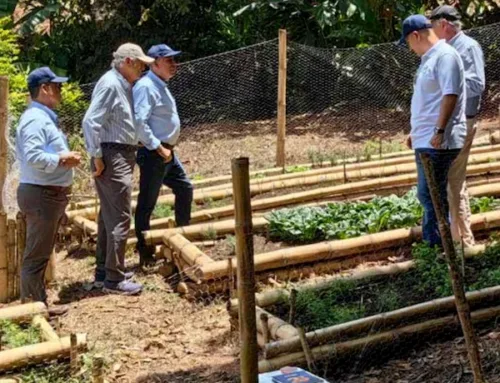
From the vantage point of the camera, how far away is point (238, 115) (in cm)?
1350

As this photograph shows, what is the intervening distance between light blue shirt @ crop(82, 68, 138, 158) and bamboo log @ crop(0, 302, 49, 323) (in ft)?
3.92

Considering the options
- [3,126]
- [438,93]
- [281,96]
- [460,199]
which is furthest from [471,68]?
[281,96]

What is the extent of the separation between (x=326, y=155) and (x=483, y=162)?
2.34 m

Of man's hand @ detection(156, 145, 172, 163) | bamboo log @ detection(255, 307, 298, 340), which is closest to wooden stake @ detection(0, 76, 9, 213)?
man's hand @ detection(156, 145, 172, 163)

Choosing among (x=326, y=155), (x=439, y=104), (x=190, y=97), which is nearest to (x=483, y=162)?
(x=326, y=155)

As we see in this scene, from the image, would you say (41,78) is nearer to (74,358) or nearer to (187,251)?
(187,251)

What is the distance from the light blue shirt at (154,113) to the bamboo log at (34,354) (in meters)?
2.12

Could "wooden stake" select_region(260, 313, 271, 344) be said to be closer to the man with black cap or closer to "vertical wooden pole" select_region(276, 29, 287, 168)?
the man with black cap

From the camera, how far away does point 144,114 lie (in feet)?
21.2

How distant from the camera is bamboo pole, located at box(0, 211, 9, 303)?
20.5 feet

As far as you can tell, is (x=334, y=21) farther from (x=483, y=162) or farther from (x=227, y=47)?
(x=483, y=162)

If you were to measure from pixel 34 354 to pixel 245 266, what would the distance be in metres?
2.21

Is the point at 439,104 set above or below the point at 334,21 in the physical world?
below

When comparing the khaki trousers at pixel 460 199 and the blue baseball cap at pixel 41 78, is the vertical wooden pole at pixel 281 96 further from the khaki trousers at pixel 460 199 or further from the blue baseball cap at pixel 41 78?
the blue baseball cap at pixel 41 78
